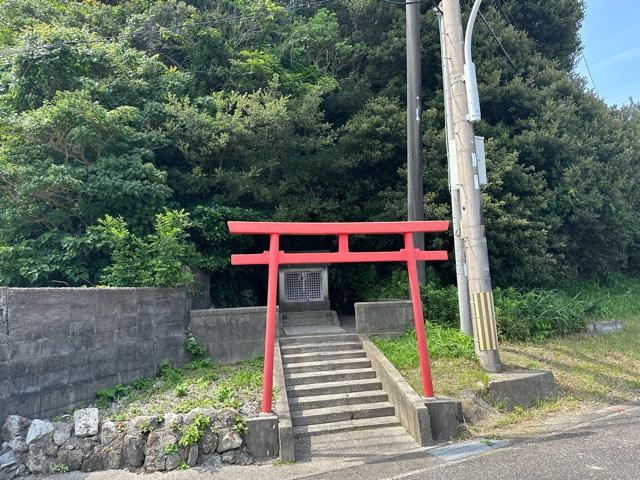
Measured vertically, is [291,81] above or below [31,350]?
above

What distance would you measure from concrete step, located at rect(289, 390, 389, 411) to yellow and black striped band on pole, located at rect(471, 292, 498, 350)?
1969mm

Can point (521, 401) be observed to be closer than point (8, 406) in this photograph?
No

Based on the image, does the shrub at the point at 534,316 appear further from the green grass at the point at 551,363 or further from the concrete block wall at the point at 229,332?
Answer: the concrete block wall at the point at 229,332

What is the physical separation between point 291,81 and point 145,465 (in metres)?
10.4

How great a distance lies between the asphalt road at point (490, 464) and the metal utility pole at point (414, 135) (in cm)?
538

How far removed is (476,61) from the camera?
14375mm

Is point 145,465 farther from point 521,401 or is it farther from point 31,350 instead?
point 521,401

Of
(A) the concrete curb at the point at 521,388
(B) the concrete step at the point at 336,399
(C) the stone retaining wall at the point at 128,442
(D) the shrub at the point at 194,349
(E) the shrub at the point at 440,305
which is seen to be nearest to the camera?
(C) the stone retaining wall at the point at 128,442

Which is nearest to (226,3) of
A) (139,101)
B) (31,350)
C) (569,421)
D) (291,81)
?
(291,81)

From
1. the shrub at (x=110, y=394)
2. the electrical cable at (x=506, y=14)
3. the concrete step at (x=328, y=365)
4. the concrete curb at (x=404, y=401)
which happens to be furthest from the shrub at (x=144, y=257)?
the electrical cable at (x=506, y=14)

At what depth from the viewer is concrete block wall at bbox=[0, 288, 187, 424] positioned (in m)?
5.49

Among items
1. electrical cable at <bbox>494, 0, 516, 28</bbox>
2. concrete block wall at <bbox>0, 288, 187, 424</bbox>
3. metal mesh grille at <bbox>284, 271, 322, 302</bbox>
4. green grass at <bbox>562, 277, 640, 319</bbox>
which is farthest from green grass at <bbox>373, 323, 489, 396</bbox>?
electrical cable at <bbox>494, 0, 516, 28</bbox>

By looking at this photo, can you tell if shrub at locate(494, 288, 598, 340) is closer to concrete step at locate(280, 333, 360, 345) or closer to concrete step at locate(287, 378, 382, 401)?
concrete step at locate(280, 333, 360, 345)

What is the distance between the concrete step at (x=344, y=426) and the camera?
20.4 ft
